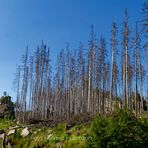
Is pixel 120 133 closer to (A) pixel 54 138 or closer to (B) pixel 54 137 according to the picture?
(A) pixel 54 138

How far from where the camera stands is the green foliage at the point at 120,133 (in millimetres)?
16391

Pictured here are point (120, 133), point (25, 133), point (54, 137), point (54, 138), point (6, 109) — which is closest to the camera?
point (120, 133)

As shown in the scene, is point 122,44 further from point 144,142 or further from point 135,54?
point 144,142

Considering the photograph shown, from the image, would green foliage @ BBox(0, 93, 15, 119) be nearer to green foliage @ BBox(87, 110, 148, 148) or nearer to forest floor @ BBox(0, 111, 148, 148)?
forest floor @ BBox(0, 111, 148, 148)

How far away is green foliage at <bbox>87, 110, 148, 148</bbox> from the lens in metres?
16.4

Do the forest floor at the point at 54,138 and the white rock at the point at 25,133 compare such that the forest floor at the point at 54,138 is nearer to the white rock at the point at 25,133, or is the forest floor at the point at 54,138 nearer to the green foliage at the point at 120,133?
the white rock at the point at 25,133

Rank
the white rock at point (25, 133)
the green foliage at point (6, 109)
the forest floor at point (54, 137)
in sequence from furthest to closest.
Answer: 1. the green foliage at point (6, 109)
2. the white rock at point (25, 133)
3. the forest floor at point (54, 137)

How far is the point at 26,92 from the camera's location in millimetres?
59000

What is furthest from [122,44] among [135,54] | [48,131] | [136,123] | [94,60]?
[136,123]

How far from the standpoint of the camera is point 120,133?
54.2 ft

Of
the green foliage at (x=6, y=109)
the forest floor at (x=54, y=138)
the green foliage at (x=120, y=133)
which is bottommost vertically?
the forest floor at (x=54, y=138)

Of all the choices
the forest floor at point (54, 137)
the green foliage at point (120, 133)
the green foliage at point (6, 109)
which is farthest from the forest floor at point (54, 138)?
the green foliage at point (6, 109)

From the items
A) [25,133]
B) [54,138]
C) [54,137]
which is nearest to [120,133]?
[54,138]

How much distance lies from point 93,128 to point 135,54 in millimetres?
30948
